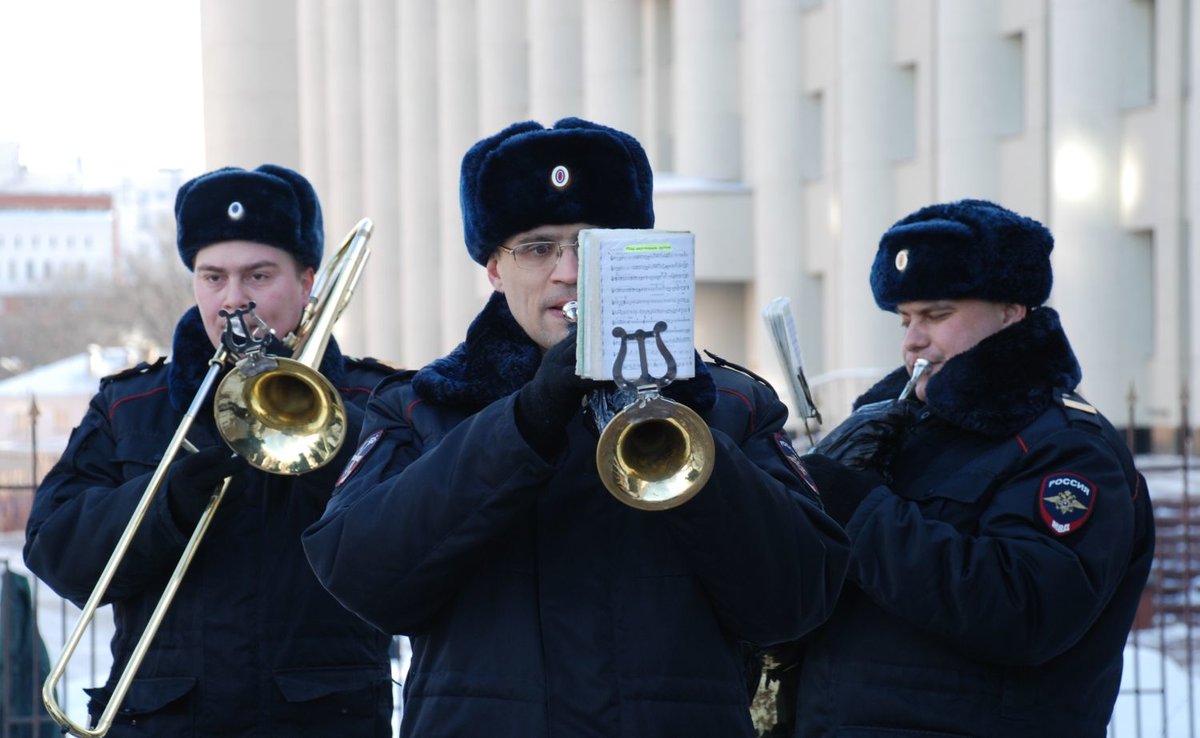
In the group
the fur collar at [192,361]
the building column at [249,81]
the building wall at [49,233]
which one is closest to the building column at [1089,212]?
the fur collar at [192,361]

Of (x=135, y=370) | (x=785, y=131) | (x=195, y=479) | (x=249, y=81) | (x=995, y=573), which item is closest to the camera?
(x=995, y=573)

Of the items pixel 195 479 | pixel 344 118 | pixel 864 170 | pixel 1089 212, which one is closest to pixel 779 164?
pixel 864 170

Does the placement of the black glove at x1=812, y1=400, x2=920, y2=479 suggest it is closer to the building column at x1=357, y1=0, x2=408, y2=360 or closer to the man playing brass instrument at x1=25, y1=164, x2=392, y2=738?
the man playing brass instrument at x1=25, y1=164, x2=392, y2=738

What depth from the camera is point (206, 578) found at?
4059mm

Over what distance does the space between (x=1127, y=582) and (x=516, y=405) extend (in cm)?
169

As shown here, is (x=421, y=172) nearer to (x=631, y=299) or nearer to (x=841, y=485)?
(x=841, y=485)

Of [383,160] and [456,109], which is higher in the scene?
[456,109]

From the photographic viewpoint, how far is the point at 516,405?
287 cm

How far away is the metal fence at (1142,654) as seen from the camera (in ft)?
23.3

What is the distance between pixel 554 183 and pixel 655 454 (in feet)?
1.95

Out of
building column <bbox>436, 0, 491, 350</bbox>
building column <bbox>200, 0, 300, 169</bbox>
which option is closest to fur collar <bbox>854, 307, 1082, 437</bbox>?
building column <bbox>436, 0, 491, 350</bbox>

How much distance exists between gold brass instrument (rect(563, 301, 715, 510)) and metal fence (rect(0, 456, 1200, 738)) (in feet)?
6.09

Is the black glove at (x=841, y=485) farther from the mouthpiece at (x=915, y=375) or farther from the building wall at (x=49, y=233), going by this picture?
the building wall at (x=49, y=233)

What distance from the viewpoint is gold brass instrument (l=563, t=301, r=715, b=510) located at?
2691mm
